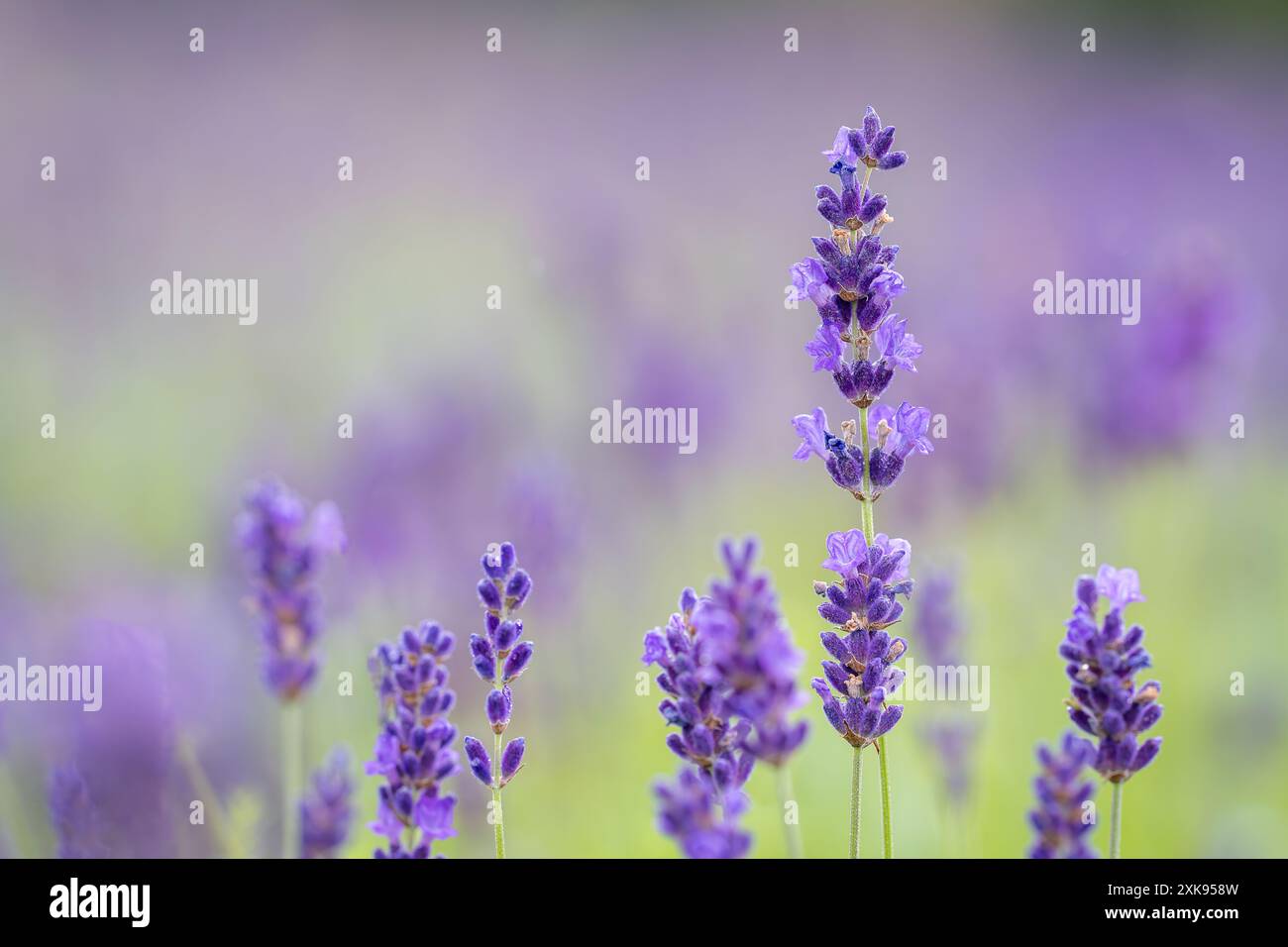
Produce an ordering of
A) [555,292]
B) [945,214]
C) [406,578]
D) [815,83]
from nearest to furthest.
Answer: [406,578]
[555,292]
[945,214]
[815,83]

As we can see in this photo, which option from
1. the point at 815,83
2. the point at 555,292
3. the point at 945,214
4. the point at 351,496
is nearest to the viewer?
the point at 351,496

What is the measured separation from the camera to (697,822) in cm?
103

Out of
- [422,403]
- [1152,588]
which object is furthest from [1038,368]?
[422,403]

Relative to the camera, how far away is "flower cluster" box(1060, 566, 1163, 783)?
121 cm

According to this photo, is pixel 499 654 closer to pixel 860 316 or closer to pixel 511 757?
pixel 511 757

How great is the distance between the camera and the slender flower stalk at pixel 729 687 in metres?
0.97

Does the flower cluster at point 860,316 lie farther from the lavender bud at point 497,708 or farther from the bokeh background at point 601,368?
the bokeh background at point 601,368

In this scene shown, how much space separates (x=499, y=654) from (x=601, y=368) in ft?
9.21

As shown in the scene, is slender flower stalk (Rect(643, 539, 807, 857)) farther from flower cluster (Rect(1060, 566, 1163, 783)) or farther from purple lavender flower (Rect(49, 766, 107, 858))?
purple lavender flower (Rect(49, 766, 107, 858))

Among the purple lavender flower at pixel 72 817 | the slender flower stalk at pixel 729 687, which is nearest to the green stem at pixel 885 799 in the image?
the slender flower stalk at pixel 729 687

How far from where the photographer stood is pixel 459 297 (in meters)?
5.61

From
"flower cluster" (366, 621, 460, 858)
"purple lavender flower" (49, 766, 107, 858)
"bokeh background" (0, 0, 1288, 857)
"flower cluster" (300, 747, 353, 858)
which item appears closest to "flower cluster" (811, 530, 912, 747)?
"flower cluster" (366, 621, 460, 858)
